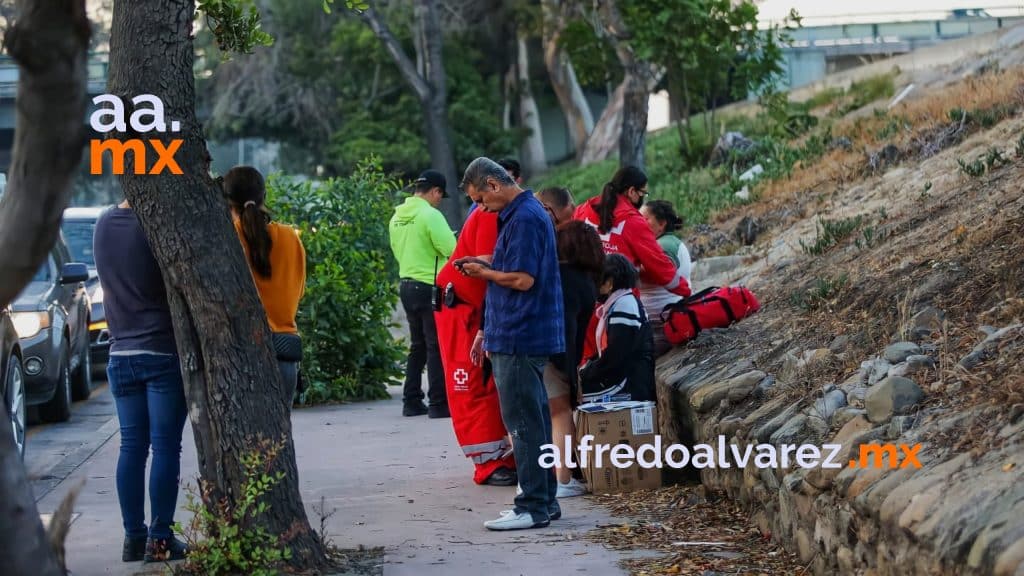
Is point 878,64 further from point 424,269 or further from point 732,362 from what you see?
point 732,362

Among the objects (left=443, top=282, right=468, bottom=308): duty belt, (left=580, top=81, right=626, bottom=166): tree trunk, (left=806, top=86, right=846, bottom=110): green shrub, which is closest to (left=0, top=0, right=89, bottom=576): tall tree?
(left=443, top=282, right=468, bottom=308): duty belt

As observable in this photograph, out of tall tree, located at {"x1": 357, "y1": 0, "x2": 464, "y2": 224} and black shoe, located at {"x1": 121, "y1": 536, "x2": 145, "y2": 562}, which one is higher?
tall tree, located at {"x1": 357, "y1": 0, "x2": 464, "y2": 224}

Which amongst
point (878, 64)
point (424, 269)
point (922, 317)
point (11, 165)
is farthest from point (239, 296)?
point (878, 64)

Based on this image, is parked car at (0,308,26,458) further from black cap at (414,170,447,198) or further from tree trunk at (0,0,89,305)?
tree trunk at (0,0,89,305)

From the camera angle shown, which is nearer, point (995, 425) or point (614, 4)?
point (995, 425)

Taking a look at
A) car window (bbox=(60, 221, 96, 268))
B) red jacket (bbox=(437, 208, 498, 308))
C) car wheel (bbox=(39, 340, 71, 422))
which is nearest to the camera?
red jacket (bbox=(437, 208, 498, 308))

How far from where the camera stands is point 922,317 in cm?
720

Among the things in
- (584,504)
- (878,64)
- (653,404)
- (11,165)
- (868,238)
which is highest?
(878,64)

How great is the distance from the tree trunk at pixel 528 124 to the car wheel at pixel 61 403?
34740 mm

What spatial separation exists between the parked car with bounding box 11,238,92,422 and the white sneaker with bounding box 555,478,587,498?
15.5 feet

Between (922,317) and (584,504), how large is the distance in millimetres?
2268

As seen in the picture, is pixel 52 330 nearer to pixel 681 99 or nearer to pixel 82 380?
pixel 82 380

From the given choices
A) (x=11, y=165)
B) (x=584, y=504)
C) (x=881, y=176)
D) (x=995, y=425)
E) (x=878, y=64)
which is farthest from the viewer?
(x=878, y=64)

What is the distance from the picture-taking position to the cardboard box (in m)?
8.40
